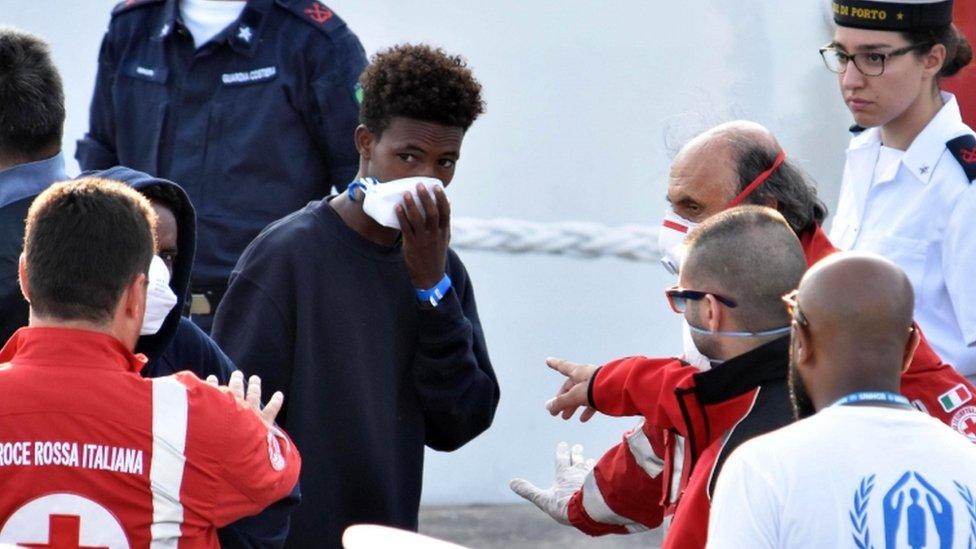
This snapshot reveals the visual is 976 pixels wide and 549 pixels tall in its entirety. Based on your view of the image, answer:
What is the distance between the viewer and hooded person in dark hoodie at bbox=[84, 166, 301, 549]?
281 cm

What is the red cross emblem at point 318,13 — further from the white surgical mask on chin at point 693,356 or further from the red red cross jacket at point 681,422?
the white surgical mask on chin at point 693,356

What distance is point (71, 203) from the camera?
2613 mm

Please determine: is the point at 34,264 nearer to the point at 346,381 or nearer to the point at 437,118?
the point at 346,381

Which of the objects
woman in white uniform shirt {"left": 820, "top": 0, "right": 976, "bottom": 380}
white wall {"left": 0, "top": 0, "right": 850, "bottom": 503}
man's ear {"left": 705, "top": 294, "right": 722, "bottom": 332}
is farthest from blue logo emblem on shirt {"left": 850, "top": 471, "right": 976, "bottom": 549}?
white wall {"left": 0, "top": 0, "right": 850, "bottom": 503}

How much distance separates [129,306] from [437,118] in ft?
3.49

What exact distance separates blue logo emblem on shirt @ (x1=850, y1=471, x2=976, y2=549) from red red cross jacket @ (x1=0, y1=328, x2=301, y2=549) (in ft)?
2.92

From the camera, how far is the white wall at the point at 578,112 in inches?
198

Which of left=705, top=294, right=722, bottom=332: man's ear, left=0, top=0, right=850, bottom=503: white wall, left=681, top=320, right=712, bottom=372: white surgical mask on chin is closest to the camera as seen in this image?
left=705, top=294, right=722, bottom=332: man's ear

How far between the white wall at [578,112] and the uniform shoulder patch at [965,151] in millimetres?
1138

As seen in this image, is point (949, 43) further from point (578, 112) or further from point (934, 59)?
point (578, 112)

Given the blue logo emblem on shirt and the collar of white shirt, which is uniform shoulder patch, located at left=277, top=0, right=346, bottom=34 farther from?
the blue logo emblem on shirt

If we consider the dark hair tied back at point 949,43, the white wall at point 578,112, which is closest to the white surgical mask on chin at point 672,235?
the dark hair tied back at point 949,43

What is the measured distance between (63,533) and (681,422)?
973mm

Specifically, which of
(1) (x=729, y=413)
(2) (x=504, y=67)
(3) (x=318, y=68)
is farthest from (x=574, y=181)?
Answer: (1) (x=729, y=413)
